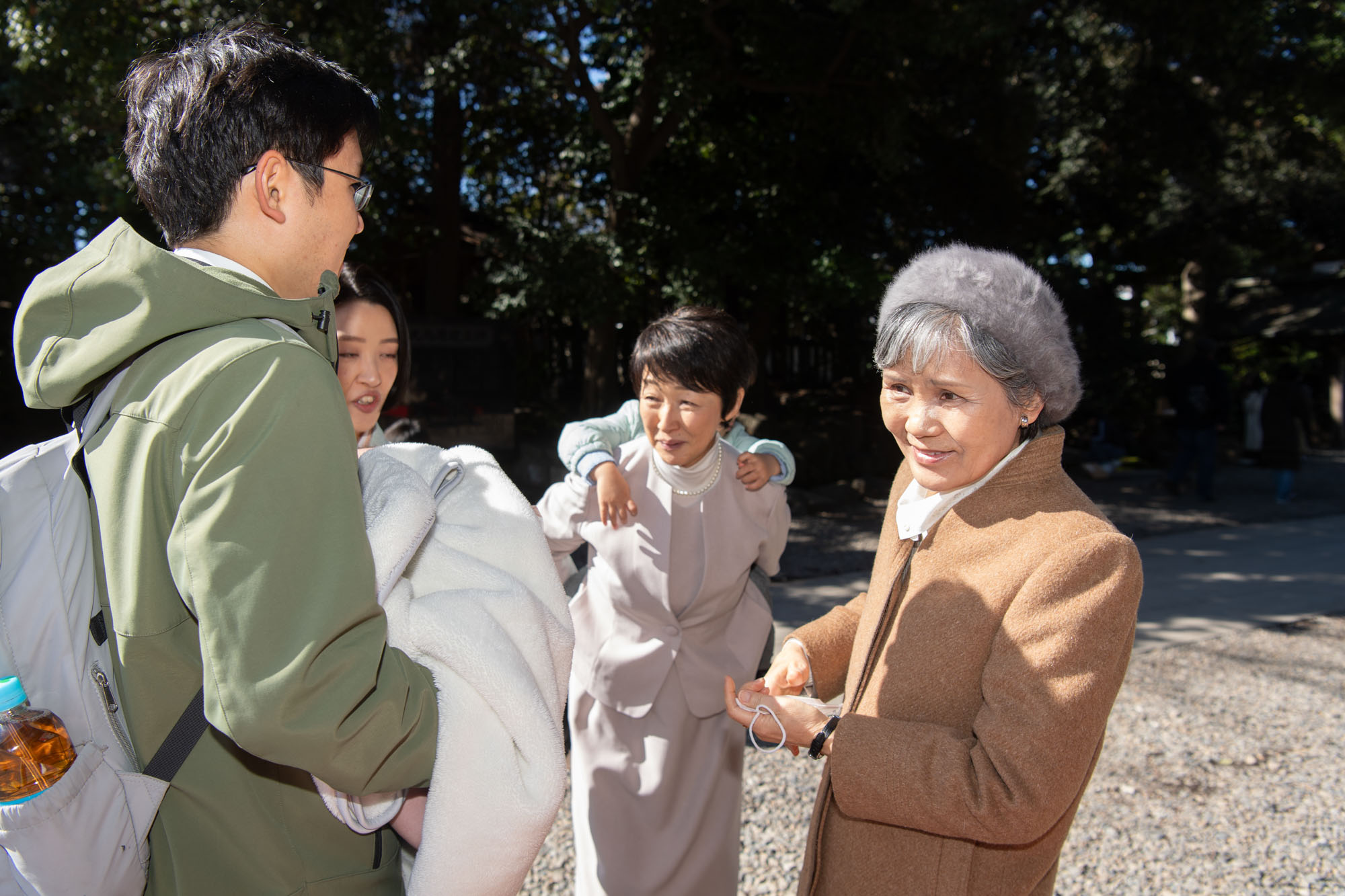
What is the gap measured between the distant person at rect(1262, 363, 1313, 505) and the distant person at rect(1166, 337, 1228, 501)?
55 cm

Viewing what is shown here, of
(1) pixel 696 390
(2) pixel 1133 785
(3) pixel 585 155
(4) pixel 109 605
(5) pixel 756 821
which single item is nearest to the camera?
(4) pixel 109 605

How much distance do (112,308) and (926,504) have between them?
1.29 meters

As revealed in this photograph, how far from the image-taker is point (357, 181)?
119cm

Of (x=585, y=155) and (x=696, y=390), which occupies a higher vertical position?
(x=585, y=155)

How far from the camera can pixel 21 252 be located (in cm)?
1012

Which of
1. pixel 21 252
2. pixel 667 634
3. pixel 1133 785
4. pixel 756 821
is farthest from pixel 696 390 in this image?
pixel 21 252

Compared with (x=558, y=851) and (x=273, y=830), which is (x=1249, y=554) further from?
(x=273, y=830)

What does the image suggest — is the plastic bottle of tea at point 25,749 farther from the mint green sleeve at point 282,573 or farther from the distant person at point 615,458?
the distant person at point 615,458

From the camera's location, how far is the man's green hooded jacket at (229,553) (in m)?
0.90

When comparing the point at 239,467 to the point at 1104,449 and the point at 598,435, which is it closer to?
the point at 598,435

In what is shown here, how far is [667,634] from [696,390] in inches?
26.4

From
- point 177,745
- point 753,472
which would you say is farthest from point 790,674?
point 177,745

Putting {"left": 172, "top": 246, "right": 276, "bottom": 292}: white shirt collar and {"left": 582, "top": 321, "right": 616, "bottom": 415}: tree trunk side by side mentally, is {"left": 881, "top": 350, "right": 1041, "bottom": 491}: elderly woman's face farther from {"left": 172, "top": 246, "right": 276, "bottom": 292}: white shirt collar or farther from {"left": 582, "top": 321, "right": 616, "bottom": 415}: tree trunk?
{"left": 582, "top": 321, "right": 616, "bottom": 415}: tree trunk

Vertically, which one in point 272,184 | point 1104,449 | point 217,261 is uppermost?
point 272,184
